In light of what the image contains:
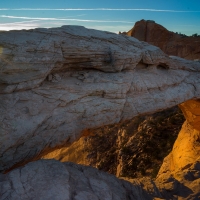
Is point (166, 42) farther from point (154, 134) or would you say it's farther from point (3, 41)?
point (3, 41)

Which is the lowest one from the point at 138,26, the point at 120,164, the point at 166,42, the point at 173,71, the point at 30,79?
the point at 120,164

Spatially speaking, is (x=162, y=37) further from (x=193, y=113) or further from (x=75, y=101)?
(x=75, y=101)

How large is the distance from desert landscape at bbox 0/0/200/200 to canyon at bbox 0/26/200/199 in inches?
0.7

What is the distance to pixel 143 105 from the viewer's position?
19.1ft

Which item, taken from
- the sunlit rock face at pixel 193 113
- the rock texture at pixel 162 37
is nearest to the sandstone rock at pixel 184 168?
the sunlit rock face at pixel 193 113

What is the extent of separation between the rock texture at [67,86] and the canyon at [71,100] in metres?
0.02

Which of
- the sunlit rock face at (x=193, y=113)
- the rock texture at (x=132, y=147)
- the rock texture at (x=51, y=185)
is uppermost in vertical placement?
the sunlit rock face at (x=193, y=113)

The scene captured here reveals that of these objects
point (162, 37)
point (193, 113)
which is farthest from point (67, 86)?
point (162, 37)

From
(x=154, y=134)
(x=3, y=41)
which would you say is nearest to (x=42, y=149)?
(x=3, y=41)

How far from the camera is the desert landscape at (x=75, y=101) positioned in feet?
12.1

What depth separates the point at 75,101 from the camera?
194 inches

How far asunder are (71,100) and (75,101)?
4.4 inches

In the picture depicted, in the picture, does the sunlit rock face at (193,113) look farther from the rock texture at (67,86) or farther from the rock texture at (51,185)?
the rock texture at (51,185)

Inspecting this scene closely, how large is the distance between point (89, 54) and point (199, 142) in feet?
19.2
